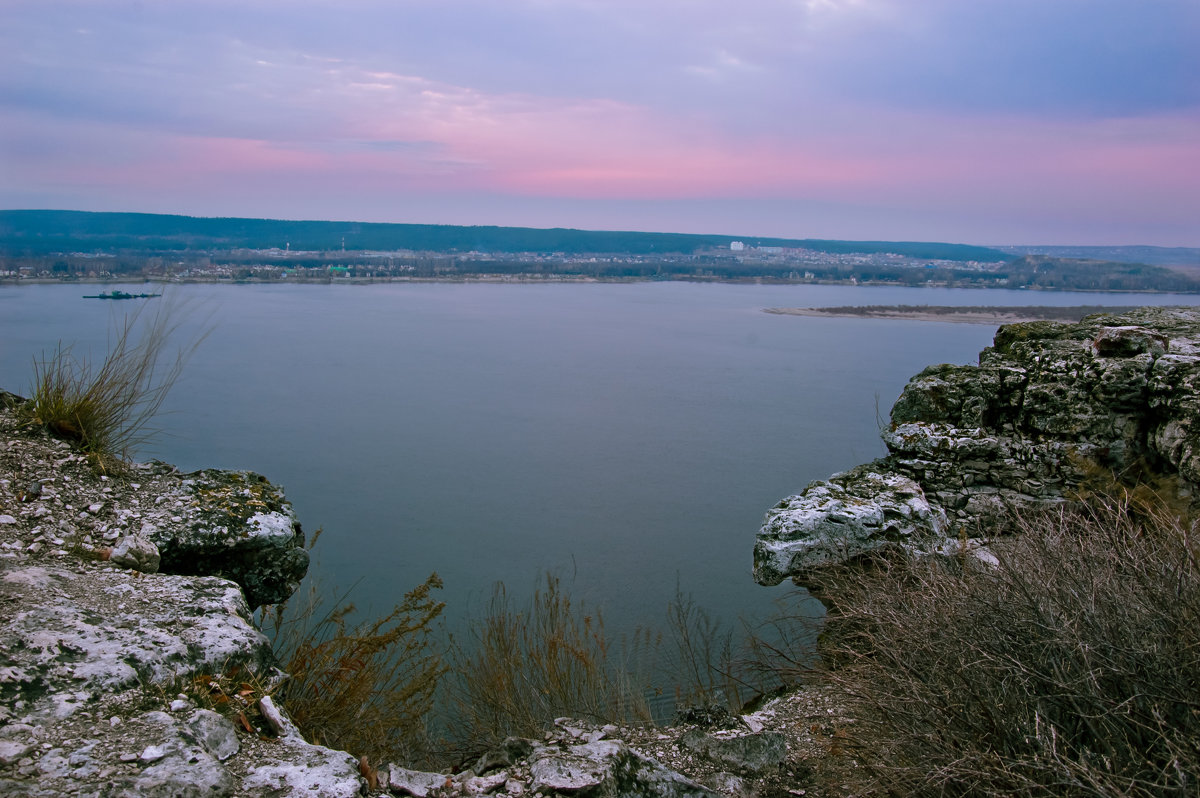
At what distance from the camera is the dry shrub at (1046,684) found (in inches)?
80.3

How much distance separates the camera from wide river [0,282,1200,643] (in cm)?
1006

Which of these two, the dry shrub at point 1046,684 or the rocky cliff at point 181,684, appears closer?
the dry shrub at point 1046,684

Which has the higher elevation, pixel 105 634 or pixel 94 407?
pixel 94 407

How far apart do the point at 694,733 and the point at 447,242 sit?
128 m

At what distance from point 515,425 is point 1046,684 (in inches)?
628

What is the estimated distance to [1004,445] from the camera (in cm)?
504

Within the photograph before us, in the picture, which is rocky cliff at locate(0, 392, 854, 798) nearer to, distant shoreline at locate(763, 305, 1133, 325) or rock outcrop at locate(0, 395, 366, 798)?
rock outcrop at locate(0, 395, 366, 798)

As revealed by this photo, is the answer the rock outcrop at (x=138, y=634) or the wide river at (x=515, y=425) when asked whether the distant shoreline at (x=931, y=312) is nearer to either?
the wide river at (x=515, y=425)

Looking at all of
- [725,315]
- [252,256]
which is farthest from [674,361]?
[252,256]

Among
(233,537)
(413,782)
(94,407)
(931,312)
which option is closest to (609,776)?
(413,782)

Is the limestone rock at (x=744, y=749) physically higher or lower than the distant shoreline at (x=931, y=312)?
lower

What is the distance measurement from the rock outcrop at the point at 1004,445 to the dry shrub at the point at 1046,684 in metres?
1.54

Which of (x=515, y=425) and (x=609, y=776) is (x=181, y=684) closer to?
(x=609, y=776)

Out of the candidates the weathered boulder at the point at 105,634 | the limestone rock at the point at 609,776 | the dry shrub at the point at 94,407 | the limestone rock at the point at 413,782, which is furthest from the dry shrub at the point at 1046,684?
the dry shrub at the point at 94,407
